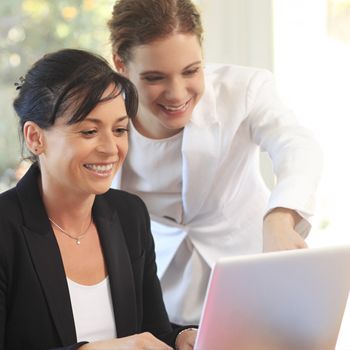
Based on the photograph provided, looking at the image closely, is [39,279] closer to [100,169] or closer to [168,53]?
[100,169]

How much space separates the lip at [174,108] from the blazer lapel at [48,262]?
1.28 ft

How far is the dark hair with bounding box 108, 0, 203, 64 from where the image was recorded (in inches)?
67.6

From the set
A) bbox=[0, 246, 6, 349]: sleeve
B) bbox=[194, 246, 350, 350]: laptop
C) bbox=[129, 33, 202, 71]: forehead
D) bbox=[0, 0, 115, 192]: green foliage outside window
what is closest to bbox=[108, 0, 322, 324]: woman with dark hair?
bbox=[129, 33, 202, 71]: forehead

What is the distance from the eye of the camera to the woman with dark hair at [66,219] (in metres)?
1.51

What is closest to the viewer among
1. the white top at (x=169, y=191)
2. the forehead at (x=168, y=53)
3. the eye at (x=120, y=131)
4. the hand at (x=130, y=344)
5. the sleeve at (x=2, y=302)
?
the hand at (x=130, y=344)

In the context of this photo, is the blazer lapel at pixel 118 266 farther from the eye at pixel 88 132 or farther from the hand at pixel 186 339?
the eye at pixel 88 132

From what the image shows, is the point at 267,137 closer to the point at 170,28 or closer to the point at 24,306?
the point at 170,28

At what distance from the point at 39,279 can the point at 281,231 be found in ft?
1.64

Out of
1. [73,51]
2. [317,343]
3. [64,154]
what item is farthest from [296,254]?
[73,51]

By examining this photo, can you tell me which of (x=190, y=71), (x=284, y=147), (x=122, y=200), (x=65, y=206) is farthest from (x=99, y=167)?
(x=284, y=147)

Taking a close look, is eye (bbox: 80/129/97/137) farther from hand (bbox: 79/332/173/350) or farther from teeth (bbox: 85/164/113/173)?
hand (bbox: 79/332/173/350)

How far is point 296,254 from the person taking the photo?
118cm

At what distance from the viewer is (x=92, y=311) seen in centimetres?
158

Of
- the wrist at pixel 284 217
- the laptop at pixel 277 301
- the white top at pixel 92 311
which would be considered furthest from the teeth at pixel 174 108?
the laptop at pixel 277 301
